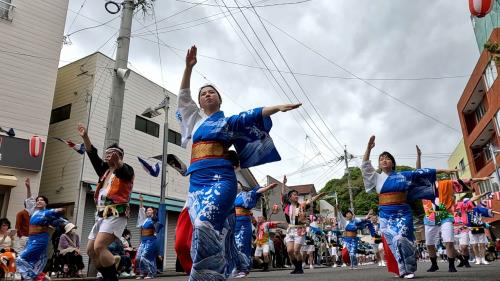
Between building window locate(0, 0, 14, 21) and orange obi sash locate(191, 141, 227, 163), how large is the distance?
14.7 metres

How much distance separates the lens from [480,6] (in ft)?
25.0

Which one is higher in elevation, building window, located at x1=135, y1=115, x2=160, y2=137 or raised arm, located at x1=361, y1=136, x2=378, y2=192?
building window, located at x1=135, y1=115, x2=160, y2=137

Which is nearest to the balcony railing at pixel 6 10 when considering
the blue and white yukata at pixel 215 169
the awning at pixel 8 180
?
the awning at pixel 8 180

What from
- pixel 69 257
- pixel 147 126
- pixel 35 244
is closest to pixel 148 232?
pixel 69 257

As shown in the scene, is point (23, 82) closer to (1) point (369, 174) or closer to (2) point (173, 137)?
(2) point (173, 137)

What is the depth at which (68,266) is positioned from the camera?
12.4 metres

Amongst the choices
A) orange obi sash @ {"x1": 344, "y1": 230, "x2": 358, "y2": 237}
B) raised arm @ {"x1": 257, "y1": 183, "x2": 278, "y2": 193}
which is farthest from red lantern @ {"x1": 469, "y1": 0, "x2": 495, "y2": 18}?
orange obi sash @ {"x1": 344, "y1": 230, "x2": 358, "y2": 237}

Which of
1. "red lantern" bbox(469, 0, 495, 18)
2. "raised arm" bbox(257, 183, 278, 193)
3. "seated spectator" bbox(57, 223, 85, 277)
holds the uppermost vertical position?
"red lantern" bbox(469, 0, 495, 18)

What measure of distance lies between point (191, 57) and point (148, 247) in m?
8.80

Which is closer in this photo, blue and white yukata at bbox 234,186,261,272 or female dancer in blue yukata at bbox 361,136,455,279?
female dancer in blue yukata at bbox 361,136,455,279

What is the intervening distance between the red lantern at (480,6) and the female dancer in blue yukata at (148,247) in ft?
30.5

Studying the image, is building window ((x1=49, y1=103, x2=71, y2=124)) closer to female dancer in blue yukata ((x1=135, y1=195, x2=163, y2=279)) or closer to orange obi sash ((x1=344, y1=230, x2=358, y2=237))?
female dancer in blue yukata ((x1=135, y1=195, x2=163, y2=279))

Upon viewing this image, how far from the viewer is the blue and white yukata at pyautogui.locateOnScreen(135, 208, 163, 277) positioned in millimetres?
11609

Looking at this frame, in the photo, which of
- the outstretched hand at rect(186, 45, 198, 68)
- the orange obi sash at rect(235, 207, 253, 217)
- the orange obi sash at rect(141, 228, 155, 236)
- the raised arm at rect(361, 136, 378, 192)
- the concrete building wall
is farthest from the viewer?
the concrete building wall
